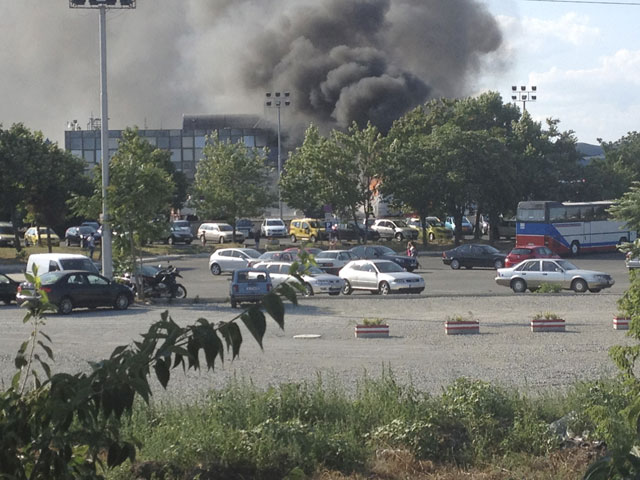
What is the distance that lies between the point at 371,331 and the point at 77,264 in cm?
1600

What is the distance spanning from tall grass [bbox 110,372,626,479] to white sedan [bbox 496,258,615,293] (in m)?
21.5

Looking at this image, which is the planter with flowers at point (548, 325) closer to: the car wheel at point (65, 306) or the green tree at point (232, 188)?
the car wheel at point (65, 306)

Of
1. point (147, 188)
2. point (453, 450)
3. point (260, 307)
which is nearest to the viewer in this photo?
point (260, 307)

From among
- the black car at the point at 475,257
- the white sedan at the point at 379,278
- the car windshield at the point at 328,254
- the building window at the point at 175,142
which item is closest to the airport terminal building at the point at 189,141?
the building window at the point at 175,142

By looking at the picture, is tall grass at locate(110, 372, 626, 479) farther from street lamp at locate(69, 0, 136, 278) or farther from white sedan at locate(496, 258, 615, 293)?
white sedan at locate(496, 258, 615, 293)

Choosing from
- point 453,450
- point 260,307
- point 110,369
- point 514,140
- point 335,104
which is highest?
point 335,104

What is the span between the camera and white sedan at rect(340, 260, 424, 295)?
3362 cm

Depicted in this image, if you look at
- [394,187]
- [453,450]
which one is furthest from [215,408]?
[394,187]

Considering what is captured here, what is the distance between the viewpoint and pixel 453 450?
1114 cm

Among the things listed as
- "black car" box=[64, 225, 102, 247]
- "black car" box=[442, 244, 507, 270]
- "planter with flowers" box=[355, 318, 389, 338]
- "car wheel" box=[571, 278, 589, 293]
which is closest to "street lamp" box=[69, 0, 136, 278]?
"planter with flowers" box=[355, 318, 389, 338]

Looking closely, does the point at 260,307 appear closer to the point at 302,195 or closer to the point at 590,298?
the point at 590,298

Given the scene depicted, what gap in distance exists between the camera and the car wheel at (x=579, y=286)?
110 ft

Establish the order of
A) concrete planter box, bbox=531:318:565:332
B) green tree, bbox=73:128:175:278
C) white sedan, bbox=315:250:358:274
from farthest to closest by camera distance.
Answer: white sedan, bbox=315:250:358:274 < green tree, bbox=73:128:175:278 < concrete planter box, bbox=531:318:565:332

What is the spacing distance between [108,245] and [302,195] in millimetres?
35320
